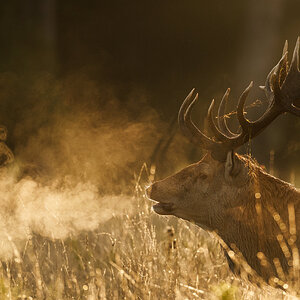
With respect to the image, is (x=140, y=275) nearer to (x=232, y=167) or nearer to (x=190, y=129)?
(x=232, y=167)

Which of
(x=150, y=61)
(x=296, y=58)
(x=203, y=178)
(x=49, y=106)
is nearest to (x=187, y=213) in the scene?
(x=203, y=178)

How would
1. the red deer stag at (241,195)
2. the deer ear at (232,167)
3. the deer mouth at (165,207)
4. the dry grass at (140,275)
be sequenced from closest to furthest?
the dry grass at (140,275)
the red deer stag at (241,195)
the deer ear at (232,167)
the deer mouth at (165,207)

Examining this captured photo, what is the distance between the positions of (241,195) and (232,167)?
0.23 metres

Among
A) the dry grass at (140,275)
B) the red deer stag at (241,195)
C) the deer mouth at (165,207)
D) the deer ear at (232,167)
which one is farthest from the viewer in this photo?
the deer mouth at (165,207)

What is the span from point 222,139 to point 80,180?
187 inches

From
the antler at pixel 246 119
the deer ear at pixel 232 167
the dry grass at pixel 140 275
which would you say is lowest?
the dry grass at pixel 140 275

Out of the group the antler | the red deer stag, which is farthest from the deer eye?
the antler

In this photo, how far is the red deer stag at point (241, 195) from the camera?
469cm

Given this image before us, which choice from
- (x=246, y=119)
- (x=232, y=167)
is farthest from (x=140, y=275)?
(x=246, y=119)

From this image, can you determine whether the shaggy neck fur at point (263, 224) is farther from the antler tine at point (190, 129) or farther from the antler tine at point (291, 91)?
the antler tine at point (291, 91)

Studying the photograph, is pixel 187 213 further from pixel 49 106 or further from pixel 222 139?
pixel 49 106

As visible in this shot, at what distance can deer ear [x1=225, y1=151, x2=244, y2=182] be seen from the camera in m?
4.83

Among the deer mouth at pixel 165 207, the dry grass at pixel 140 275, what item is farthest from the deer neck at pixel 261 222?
the deer mouth at pixel 165 207

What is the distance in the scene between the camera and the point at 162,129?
10.9 m
